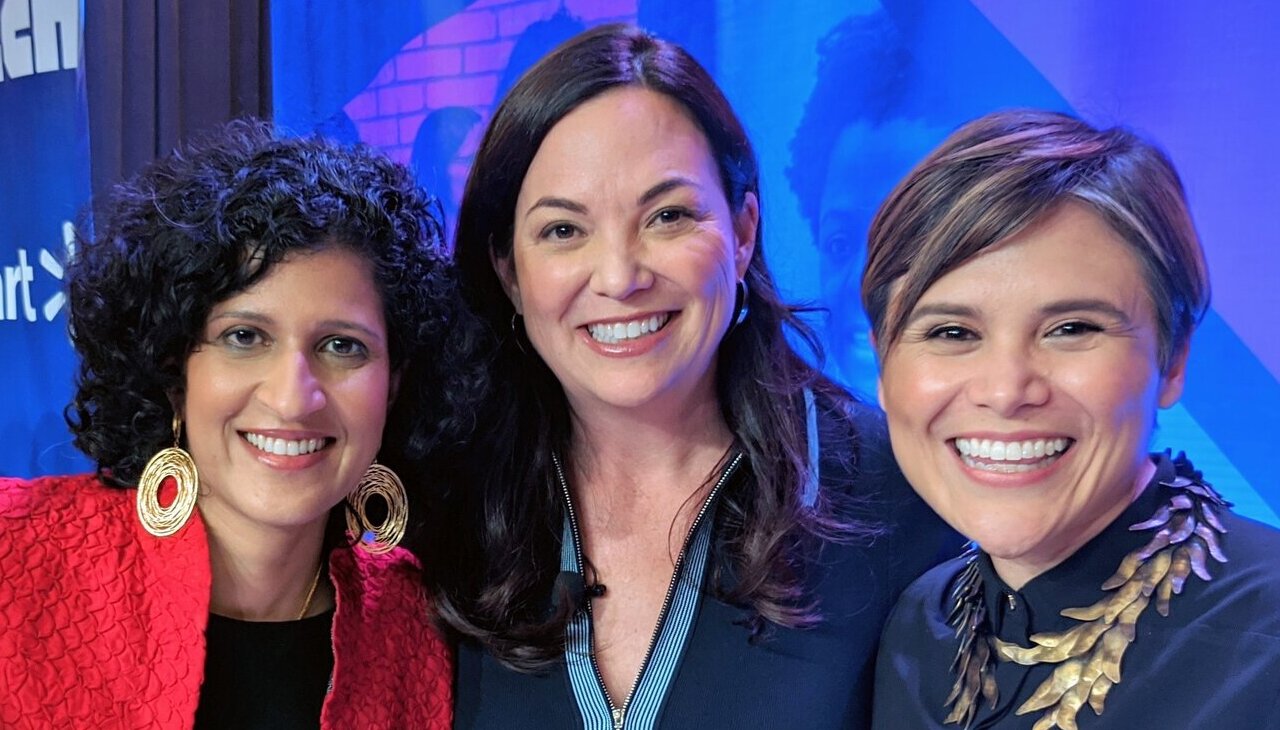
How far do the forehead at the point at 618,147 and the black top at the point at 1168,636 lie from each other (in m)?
0.92

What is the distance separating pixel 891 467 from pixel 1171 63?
5.20 ft

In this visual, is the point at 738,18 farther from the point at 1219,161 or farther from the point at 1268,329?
the point at 1268,329

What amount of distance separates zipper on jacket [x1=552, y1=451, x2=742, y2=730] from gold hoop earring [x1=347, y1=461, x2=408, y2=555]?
1.09 feet

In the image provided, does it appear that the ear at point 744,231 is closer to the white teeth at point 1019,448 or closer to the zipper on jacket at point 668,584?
the zipper on jacket at point 668,584

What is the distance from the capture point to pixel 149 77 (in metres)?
3.50

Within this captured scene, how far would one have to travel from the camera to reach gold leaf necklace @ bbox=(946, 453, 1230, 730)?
150cm

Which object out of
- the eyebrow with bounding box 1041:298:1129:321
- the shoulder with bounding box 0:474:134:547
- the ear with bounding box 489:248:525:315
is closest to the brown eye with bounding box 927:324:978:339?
the eyebrow with bounding box 1041:298:1129:321

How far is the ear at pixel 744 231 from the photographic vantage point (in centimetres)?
231

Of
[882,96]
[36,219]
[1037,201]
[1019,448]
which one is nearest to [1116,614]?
[1019,448]

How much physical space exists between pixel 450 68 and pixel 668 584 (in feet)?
8.79

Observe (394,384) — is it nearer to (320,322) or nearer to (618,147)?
(320,322)

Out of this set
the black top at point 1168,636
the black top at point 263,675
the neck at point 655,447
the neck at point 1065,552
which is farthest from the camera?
the neck at point 655,447

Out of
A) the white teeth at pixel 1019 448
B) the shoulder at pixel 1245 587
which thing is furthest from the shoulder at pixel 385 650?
the shoulder at pixel 1245 587

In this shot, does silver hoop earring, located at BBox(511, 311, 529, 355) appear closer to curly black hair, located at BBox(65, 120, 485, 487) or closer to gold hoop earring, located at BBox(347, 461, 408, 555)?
curly black hair, located at BBox(65, 120, 485, 487)
